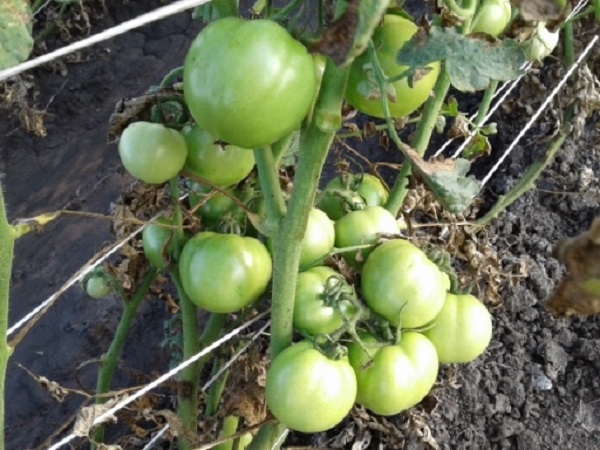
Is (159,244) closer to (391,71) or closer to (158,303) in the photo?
(391,71)

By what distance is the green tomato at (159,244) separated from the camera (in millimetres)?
1168

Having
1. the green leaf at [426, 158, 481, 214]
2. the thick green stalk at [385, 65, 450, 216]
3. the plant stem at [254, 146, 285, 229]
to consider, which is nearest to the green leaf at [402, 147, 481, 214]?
the green leaf at [426, 158, 481, 214]

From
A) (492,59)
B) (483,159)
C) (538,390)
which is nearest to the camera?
(492,59)

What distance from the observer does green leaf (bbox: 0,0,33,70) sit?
0.67 meters

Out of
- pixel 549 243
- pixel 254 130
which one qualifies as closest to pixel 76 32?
pixel 549 243

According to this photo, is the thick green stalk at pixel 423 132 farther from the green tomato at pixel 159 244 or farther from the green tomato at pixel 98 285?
the green tomato at pixel 98 285

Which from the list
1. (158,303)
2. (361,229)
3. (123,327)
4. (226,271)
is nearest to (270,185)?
(226,271)

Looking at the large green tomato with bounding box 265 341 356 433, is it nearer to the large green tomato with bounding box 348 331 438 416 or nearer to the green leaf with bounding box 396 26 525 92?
the large green tomato with bounding box 348 331 438 416

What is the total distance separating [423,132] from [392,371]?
51 centimetres

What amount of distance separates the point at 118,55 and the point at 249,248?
104 inches

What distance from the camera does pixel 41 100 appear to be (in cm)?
324

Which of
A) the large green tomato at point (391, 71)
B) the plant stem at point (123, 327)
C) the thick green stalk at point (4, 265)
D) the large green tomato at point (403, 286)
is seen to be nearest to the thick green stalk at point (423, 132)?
the large green tomato at point (403, 286)

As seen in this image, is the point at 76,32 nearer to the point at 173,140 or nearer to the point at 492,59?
the point at 173,140

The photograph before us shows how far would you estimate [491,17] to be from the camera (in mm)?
1235
